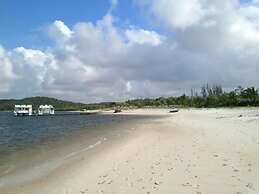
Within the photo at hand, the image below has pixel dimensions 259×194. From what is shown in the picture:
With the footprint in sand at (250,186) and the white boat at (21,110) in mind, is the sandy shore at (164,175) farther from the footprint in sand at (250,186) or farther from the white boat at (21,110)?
the white boat at (21,110)

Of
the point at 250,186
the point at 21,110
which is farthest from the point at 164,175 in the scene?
the point at 21,110

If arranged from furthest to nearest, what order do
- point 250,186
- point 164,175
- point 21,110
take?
1. point 21,110
2. point 164,175
3. point 250,186

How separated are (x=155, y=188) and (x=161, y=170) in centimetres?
294

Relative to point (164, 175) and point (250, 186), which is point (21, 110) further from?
point (250, 186)

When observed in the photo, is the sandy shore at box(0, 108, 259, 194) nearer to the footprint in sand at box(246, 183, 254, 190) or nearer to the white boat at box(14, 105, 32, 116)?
the footprint in sand at box(246, 183, 254, 190)

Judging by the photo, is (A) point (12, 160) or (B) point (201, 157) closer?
(B) point (201, 157)

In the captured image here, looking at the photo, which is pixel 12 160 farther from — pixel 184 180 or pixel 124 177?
pixel 184 180

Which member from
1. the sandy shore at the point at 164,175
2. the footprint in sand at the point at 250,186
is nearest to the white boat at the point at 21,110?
the sandy shore at the point at 164,175

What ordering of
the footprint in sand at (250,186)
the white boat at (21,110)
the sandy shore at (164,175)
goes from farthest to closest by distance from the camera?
the white boat at (21,110)
the sandy shore at (164,175)
the footprint in sand at (250,186)

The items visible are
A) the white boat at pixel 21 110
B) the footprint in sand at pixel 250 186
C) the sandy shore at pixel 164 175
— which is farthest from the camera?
the white boat at pixel 21 110

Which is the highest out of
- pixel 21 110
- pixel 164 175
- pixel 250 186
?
pixel 21 110

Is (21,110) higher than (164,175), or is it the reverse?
(21,110)

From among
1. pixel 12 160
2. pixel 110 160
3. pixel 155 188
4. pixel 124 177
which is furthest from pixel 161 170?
pixel 12 160

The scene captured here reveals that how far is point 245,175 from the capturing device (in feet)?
39.0
